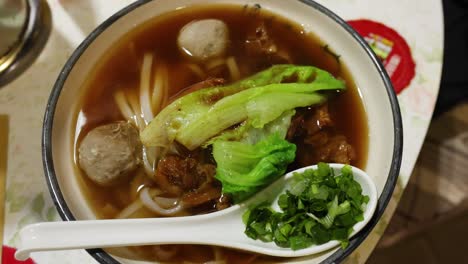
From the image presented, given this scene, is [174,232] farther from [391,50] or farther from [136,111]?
[391,50]

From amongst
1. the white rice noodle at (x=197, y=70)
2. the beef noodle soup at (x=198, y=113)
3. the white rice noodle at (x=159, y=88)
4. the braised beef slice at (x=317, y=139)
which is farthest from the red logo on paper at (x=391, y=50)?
the white rice noodle at (x=159, y=88)

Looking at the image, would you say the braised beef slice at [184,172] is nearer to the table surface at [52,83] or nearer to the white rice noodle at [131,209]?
the white rice noodle at [131,209]

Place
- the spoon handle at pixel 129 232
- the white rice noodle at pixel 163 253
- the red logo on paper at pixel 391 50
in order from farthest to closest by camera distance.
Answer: the red logo on paper at pixel 391 50, the white rice noodle at pixel 163 253, the spoon handle at pixel 129 232

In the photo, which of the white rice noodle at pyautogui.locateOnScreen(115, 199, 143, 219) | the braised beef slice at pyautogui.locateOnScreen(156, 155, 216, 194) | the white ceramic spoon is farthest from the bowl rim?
the braised beef slice at pyautogui.locateOnScreen(156, 155, 216, 194)

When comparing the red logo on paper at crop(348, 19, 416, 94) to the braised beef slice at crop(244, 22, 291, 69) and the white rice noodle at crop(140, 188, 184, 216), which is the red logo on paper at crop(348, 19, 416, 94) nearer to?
the braised beef slice at crop(244, 22, 291, 69)

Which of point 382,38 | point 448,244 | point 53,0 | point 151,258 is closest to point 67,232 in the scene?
point 151,258

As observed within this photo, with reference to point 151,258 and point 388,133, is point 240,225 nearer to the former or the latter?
point 151,258

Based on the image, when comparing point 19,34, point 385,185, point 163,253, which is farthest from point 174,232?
point 19,34
